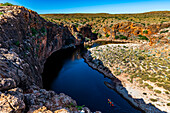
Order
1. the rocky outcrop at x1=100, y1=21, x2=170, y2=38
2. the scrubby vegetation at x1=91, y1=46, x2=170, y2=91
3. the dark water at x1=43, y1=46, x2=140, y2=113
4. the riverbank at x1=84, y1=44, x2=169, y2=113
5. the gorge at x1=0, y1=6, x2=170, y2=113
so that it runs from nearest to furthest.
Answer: the gorge at x1=0, y1=6, x2=170, y2=113, the riverbank at x1=84, y1=44, x2=169, y2=113, the dark water at x1=43, y1=46, x2=140, y2=113, the scrubby vegetation at x1=91, y1=46, x2=170, y2=91, the rocky outcrop at x1=100, y1=21, x2=170, y2=38

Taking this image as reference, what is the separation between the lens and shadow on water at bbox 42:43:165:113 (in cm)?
2284

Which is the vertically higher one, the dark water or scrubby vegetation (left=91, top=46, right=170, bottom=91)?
scrubby vegetation (left=91, top=46, right=170, bottom=91)

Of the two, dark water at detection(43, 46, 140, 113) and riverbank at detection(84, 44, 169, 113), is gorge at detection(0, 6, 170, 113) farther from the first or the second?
riverbank at detection(84, 44, 169, 113)

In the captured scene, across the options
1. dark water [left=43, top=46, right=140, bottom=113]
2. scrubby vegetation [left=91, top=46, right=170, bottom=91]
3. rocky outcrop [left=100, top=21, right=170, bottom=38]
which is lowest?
dark water [left=43, top=46, right=140, bottom=113]

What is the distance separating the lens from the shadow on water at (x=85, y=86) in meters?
22.8

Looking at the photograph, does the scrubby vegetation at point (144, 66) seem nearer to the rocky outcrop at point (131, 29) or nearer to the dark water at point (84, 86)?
the dark water at point (84, 86)

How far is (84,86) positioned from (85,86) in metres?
0.32

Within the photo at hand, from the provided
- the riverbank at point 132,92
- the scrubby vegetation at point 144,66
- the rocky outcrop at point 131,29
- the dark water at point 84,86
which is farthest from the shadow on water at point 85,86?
the rocky outcrop at point 131,29

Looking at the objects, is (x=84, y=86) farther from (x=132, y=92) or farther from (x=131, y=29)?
(x=131, y=29)

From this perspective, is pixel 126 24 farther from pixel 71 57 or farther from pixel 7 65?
pixel 7 65

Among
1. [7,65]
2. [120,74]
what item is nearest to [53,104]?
[7,65]

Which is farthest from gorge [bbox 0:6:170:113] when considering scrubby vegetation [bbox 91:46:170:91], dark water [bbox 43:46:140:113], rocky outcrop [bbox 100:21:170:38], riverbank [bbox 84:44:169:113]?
rocky outcrop [bbox 100:21:170:38]

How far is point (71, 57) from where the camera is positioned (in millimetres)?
53781

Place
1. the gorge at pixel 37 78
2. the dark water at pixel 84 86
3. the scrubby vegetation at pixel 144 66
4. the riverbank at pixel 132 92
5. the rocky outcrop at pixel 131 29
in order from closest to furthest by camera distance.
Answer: the gorge at pixel 37 78 < the riverbank at pixel 132 92 < the dark water at pixel 84 86 < the scrubby vegetation at pixel 144 66 < the rocky outcrop at pixel 131 29
